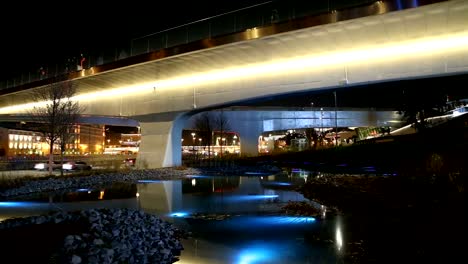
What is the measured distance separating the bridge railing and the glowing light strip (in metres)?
3.11

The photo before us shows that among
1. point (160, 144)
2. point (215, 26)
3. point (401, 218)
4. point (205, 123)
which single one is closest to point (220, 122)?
point (205, 123)

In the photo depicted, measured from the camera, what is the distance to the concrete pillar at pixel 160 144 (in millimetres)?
30953

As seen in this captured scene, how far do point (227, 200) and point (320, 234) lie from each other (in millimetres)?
7141

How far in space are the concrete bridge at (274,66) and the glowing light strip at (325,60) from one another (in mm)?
44

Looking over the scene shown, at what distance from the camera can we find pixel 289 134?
102625mm

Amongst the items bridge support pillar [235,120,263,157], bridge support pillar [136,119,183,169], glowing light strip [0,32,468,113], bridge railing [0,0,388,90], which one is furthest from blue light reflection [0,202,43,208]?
bridge support pillar [235,120,263,157]

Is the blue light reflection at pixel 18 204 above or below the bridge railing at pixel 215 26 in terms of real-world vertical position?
below

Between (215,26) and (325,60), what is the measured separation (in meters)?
6.44

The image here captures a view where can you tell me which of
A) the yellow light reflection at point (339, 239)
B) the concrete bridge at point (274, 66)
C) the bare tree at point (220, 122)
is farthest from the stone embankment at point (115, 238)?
the bare tree at point (220, 122)

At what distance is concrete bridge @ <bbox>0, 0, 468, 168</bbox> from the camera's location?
18.2m

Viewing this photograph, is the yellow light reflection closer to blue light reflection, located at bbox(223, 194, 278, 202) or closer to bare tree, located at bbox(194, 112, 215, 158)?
blue light reflection, located at bbox(223, 194, 278, 202)

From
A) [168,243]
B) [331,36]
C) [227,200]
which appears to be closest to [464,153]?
[331,36]

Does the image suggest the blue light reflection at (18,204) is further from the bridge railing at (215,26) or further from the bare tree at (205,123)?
the bare tree at (205,123)

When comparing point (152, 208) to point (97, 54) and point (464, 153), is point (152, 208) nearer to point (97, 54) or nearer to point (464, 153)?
point (464, 153)
